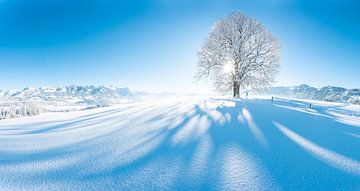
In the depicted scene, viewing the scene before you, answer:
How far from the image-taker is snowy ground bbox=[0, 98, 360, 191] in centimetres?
346

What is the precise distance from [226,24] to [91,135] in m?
19.7

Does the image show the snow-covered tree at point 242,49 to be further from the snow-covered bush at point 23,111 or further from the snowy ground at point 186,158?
the snow-covered bush at point 23,111

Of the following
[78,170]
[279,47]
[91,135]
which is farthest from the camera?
[279,47]

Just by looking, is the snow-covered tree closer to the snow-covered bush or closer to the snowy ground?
the snowy ground

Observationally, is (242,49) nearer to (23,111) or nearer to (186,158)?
(186,158)

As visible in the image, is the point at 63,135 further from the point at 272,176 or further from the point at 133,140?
the point at 272,176

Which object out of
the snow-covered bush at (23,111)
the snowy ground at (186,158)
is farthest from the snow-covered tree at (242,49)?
the snow-covered bush at (23,111)

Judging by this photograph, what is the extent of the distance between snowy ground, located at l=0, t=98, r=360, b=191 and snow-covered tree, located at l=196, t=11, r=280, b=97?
1538cm

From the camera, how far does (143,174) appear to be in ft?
12.3

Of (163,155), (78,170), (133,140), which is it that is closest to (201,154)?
(163,155)

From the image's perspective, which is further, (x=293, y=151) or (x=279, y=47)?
(x=279, y=47)

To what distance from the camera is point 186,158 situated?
448 centimetres

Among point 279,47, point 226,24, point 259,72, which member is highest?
point 226,24

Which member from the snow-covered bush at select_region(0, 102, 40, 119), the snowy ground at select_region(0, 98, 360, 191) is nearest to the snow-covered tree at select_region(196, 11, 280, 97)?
the snowy ground at select_region(0, 98, 360, 191)
